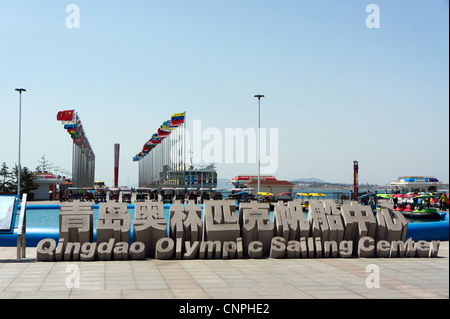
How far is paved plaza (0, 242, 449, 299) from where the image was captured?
7129mm

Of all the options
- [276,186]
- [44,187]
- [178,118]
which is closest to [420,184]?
[276,186]

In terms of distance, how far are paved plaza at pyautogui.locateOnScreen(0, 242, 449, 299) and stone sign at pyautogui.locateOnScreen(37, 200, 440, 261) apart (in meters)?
0.32

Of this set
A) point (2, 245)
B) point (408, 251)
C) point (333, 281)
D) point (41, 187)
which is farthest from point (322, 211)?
point (41, 187)

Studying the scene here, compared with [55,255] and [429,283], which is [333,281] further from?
[55,255]

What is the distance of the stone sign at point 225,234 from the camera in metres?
10.2

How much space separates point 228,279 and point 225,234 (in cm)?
244

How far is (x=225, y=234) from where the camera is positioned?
1073 cm

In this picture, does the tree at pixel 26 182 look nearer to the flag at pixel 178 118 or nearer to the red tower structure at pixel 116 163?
the flag at pixel 178 118

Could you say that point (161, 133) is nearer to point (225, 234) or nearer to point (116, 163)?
point (225, 234)

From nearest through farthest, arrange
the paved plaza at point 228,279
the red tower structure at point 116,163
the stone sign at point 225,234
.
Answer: the paved plaza at point 228,279 → the stone sign at point 225,234 → the red tower structure at point 116,163

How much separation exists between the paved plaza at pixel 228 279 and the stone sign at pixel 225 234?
32 cm

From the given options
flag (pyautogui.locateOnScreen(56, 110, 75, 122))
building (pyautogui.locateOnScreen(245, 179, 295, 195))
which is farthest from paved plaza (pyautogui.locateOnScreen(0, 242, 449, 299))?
building (pyautogui.locateOnScreen(245, 179, 295, 195))

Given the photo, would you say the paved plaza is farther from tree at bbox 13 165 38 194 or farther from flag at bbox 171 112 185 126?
tree at bbox 13 165 38 194
